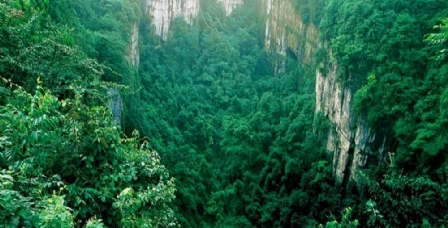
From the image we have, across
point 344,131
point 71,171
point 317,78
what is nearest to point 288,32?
point 317,78

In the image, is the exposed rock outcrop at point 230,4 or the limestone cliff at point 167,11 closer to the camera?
the limestone cliff at point 167,11

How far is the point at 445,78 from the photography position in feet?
46.0

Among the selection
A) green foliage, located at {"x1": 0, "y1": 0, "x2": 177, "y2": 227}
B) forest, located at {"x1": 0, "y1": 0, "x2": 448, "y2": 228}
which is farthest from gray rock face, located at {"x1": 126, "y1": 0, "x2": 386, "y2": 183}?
green foliage, located at {"x1": 0, "y1": 0, "x2": 177, "y2": 227}

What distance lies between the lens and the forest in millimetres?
4438

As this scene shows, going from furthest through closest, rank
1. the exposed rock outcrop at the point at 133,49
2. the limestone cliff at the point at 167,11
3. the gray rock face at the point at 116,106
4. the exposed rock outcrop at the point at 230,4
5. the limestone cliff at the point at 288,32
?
the exposed rock outcrop at the point at 230,4
the limestone cliff at the point at 167,11
the limestone cliff at the point at 288,32
the exposed rock outcrop at the point at 133,49
the gray rock face at the point at 116,106

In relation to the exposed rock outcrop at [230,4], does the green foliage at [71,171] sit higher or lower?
lower

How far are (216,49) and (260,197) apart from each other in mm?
20544

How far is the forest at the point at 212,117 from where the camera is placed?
4.44 meters

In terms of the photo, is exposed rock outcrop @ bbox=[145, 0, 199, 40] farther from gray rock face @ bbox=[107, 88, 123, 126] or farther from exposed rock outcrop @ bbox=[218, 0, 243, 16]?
gray rock face @ bbox=[107, 88, 123, 126]

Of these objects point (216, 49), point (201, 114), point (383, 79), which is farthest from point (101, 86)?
point (216, 49)

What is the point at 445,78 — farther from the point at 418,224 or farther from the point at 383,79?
the point at 418,224

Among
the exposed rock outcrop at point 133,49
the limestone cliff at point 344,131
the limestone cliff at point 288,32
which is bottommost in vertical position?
the limestone cliff at point 344,131

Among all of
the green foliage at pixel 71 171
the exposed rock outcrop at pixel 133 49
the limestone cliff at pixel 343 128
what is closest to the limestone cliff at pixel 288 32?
the limestone cliff at pixel 343 128

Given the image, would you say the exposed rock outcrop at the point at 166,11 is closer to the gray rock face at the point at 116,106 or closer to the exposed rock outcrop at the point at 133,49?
the exposed rock outcrop at the point at 133,49
